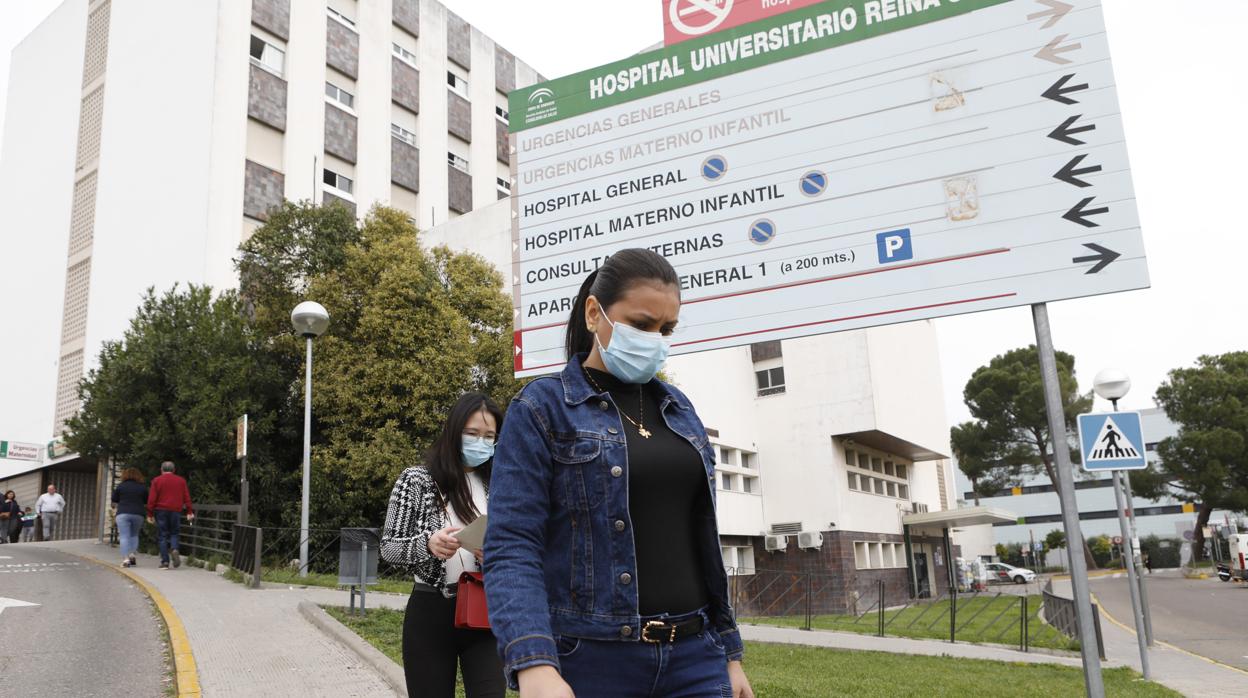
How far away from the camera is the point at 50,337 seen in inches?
1169

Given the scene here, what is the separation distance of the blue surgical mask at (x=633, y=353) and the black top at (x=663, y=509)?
0.06 metres

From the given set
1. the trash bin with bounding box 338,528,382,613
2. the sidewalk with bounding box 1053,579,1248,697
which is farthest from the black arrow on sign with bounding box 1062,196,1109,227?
the trash bin with bounding box 338,528,382,613

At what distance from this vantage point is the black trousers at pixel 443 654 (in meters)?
3.72

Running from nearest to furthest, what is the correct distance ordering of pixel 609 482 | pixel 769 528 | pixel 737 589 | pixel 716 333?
pixel 609 482, pixel 716 333, pixel 737 589, pixel 769 528

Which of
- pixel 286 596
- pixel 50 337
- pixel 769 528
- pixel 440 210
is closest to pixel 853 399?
pixel 769 528

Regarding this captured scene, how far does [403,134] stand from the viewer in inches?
1292

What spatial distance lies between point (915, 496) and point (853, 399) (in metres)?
12.1

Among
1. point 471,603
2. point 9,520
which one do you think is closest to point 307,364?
point 471,603

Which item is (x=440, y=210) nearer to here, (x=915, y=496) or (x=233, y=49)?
(x=233, y=49)

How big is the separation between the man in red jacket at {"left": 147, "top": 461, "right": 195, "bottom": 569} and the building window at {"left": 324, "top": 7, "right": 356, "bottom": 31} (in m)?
19.8

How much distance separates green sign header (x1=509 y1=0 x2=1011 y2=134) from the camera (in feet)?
21.0

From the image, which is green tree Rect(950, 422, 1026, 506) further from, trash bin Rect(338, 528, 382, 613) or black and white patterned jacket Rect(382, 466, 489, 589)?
black and white patterned jacket Rect(382, 466, 489, 589)

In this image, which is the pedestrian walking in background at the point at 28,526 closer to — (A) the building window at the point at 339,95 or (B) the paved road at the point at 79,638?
(A) the building window at the point at 339,95

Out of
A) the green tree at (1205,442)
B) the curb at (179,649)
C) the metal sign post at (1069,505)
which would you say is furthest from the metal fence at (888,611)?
the green tree at (1205,442)
